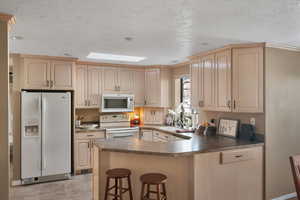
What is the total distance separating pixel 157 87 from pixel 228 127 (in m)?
2.17

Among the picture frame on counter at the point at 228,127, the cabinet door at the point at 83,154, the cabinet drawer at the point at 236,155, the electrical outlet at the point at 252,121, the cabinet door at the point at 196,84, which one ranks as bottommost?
the cabinet door at the point at 83,154

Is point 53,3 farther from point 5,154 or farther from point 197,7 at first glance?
point 5,154

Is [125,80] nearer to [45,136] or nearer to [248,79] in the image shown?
[45,136]

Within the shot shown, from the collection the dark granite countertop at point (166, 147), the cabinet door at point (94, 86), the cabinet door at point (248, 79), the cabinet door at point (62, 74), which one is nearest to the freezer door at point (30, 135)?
the cabinet door at point (62, 74)

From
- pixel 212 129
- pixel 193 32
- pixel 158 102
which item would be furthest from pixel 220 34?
pixel 158 102

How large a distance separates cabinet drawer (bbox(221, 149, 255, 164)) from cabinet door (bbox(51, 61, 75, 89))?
3.10m

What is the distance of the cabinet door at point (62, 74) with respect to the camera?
409 centimetres

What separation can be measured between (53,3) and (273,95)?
9.98ft

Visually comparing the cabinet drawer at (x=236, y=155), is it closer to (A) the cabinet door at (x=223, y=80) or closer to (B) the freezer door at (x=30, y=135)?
(A) the cabinet door at (x=223, y=80)

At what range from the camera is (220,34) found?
2643 millimetres

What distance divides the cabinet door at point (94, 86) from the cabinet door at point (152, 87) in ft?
3.86

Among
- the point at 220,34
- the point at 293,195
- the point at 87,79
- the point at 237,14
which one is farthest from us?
the point at 87,79

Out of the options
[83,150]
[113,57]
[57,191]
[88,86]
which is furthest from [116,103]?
[57,191]

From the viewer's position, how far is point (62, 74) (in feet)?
13.6
